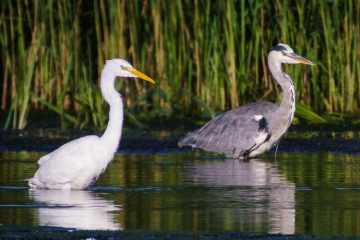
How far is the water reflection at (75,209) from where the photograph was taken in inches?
188

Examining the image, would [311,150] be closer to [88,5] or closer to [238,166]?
[238,166]

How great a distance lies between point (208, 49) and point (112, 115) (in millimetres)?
5518

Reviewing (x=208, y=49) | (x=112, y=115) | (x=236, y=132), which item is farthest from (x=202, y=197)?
(x=208, y=49)

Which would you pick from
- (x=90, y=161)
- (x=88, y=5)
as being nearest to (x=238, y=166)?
(x=90, y=161)

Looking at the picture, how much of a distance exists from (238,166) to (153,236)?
4.06 metres

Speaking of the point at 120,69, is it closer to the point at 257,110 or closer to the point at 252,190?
the point at 252,190

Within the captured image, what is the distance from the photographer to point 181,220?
4914 millimetres

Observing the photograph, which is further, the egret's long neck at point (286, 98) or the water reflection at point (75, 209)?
the egret's long neck at point (286, 98)

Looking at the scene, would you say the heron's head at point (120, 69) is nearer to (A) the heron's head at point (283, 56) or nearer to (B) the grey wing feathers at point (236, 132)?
(B) the grey wing feathers at point (236, 132)

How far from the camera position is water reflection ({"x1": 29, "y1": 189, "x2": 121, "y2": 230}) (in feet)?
15.7

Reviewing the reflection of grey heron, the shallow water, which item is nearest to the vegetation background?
the reflection of grey heron

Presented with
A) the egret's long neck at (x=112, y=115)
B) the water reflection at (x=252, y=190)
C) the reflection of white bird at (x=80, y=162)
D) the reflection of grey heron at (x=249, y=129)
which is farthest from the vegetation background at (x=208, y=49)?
the reflection of white bird at (x=80, y=162)

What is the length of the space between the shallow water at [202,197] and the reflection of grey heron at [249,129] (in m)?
0.44

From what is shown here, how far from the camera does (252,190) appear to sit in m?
6.31
